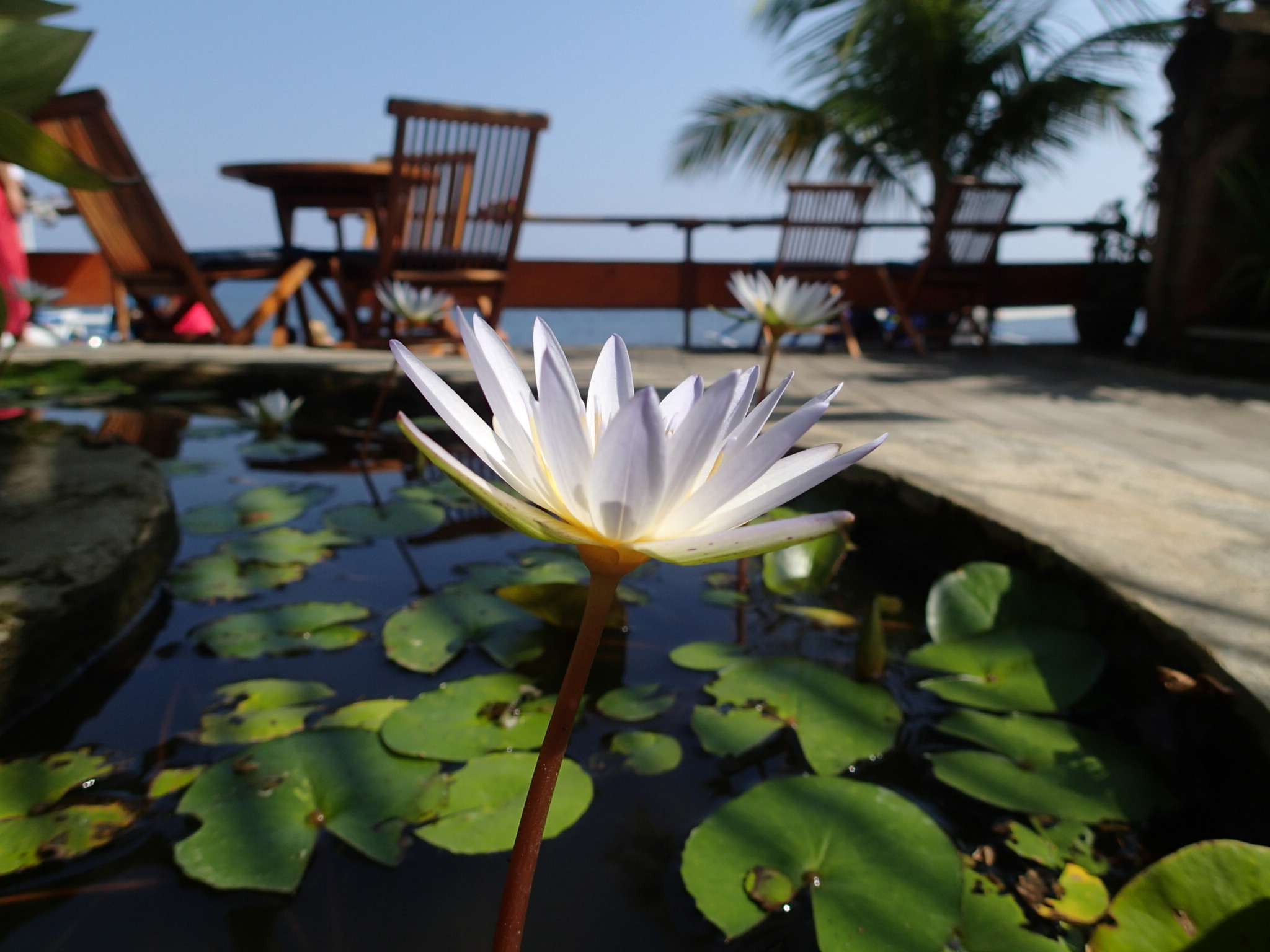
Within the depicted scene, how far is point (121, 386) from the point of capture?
2480mm

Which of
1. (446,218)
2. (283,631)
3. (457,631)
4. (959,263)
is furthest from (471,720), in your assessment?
(959,263)

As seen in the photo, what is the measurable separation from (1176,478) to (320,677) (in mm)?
1456

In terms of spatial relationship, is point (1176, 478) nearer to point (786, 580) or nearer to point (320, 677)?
point (786, 580)

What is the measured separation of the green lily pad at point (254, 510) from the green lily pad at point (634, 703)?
0.85 metres

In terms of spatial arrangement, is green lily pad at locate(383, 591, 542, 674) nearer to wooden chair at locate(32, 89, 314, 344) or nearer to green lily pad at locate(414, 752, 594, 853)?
green lily pad at locate(414, 752, 594, 853)

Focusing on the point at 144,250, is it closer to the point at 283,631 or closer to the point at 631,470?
the point at 283,631

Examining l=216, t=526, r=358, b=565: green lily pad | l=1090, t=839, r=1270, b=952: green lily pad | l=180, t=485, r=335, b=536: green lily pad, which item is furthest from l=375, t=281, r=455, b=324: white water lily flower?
l=1090, t=839, r=1270, b=952: green lily pad

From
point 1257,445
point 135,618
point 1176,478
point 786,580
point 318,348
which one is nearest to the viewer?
point 135,618

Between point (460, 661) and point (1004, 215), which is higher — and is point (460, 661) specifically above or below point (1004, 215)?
below

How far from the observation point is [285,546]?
4.32 ft

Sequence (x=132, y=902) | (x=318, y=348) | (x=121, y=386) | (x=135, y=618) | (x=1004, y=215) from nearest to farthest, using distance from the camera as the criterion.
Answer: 1. (x=132, y=902)
2. (x=135, y=618)
3. (x=121, y=386)
4. (x=318, y=348)
5. (x=1004, y=215)

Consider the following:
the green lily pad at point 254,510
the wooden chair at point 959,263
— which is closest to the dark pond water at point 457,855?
the green lily pad at point 254,510

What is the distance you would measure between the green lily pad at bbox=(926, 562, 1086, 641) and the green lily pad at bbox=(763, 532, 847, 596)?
0.18 metres

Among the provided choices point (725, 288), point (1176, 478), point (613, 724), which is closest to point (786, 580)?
point (613, 724)
